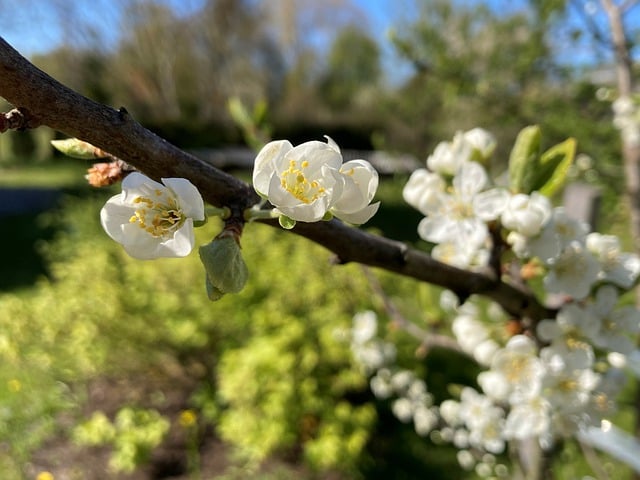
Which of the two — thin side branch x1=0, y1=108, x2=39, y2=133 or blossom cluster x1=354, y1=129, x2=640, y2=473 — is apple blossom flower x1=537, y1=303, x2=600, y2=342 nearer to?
blossom cluster x1=354, y1=129, x2=640, y2=473

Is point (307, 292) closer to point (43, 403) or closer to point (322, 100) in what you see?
point (43, 403)

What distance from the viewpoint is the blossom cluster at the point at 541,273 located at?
74 cm

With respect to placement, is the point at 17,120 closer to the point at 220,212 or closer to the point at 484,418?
the point at 220,212

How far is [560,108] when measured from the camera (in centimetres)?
250

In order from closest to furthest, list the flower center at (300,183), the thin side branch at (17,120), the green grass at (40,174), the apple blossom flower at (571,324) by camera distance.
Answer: the thin side branch at (17,120) < the flower center at (300,183) < the apple blossom flower at (571,324) < the green grass at (40,174)

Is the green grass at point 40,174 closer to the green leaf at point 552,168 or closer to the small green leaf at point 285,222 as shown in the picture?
the green leaf at point 552,168

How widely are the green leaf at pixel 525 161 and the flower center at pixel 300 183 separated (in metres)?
0.35

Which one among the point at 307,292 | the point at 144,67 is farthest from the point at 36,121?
the point at 144,67

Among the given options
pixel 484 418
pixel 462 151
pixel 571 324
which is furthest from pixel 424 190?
pixel 484 418

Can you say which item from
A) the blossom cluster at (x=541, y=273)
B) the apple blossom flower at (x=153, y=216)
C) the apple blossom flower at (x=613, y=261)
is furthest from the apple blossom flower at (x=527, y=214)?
the apple blossom flower at (x=153, y=216)

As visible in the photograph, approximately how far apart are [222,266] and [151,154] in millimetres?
118

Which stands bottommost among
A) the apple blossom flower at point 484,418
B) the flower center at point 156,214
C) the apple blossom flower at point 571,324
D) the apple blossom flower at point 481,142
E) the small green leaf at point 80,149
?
the apple blossom flower at point 484,418

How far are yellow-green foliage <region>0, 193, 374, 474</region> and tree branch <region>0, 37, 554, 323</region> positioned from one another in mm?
2211

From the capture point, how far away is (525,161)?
738 millimetres
